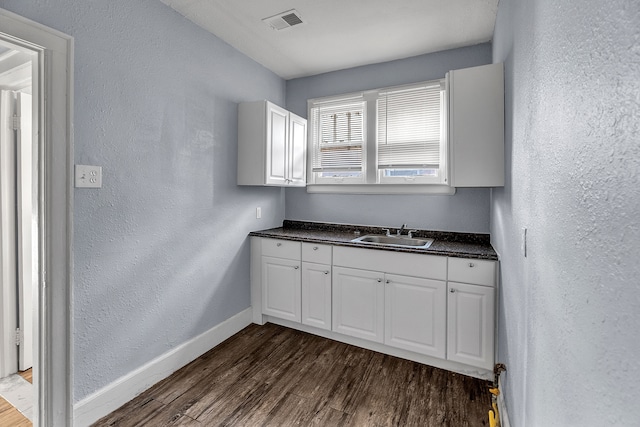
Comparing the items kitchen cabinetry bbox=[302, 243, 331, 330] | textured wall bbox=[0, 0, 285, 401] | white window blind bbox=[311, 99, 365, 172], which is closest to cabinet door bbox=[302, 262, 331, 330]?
kitchen cabinetry bbox=[302, 243, 331, 330]

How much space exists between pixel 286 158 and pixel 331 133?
0.62 meters

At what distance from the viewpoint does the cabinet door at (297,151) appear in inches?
121

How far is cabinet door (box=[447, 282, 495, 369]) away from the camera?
2.10 m

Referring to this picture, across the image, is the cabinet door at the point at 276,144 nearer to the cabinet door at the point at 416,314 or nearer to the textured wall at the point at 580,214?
the cabinet door at the point at 416,314

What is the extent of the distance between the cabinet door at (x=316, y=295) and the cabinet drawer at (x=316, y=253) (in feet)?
0.14

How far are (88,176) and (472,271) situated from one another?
7.93 feet

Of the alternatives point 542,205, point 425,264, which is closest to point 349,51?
point 425,264

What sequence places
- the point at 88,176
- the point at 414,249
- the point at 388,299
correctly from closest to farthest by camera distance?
the point at 88,176 → the point at 414,249 → the point at 388,299

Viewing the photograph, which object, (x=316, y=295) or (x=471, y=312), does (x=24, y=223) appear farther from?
(x=471, y=312)

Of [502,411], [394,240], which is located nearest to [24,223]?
[394,240]

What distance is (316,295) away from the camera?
2705mm

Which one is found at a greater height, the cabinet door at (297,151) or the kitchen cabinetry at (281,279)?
the cabinet door at (297,151)

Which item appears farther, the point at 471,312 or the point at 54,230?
the point at 471,312

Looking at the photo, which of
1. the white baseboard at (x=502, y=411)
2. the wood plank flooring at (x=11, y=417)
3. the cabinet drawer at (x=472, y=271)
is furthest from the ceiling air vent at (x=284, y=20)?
the wood plank flooring at (x=11, y=417)
